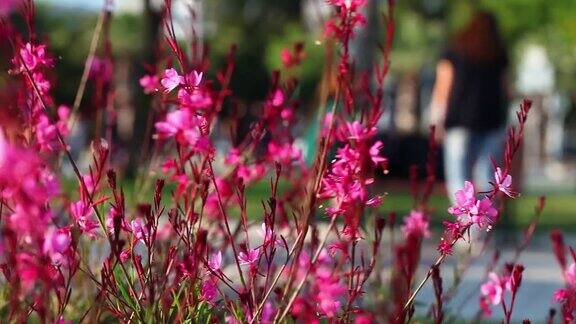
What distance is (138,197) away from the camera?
5348mm

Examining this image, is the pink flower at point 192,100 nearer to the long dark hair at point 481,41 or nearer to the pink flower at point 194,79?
the pink flower at point 194,79

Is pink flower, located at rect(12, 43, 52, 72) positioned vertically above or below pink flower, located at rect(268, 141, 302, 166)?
above

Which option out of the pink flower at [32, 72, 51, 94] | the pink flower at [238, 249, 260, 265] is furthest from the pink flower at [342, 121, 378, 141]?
the pink flower at [32, 72, 51, 94]

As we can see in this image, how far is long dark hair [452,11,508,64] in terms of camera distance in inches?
368

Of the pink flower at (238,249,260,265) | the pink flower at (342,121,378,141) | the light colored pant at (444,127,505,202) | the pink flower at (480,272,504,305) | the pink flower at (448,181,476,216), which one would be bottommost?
the pink flower at (480,272,504,305)

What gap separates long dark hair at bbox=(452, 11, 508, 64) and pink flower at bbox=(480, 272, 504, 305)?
5265 millimetres

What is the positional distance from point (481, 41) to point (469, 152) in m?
0.77

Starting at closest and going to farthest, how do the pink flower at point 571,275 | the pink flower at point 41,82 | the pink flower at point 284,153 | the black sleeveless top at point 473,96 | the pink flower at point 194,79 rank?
the pink flower at point 194,79 < the pink flower at point 41,82 < the pink flower at point 571,275 < the pink flower at point 284,153 < the black sleeveless top at point 473,96

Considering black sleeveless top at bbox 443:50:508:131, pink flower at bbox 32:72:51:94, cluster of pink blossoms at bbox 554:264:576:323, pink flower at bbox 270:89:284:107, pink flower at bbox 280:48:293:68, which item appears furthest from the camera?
black sleeveless top at bbox 443:50:508:131

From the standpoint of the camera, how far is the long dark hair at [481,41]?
30.7 ft

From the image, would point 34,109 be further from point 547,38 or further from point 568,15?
point 547,38

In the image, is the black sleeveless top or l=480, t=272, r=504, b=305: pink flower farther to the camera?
the black sleeveless top

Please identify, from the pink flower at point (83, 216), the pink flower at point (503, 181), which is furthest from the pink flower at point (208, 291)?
the pink flower at point (503, 181)

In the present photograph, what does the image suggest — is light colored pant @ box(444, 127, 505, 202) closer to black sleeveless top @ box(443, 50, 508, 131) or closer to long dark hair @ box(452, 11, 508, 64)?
black sleeveless top @ box(443, 50, 508, 131)
